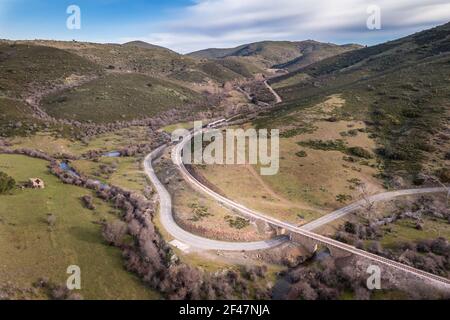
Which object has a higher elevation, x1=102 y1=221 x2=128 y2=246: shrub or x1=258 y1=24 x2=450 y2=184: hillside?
x1=258 y1=24 x2=450 y2=184: hillside

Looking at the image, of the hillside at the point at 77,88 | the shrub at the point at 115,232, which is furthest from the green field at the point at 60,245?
the hillside at the point at 77,88

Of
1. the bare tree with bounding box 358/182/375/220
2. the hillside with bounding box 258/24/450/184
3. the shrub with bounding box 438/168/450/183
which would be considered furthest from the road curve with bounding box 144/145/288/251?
the shrub with bounding box 438/168/450/183

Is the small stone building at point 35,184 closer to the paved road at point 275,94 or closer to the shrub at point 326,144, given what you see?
the shrub at point 326,144

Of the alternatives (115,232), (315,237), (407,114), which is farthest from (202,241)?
(407,114)

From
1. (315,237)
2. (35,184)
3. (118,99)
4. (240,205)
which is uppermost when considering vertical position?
(118,99)

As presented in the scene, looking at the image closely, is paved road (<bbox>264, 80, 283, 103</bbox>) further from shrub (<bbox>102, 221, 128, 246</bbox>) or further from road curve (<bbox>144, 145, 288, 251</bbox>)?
shrub (<bbox>102, 221, 128, 246</bbox>)

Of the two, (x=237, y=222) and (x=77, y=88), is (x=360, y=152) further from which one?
(x=77, y=88)

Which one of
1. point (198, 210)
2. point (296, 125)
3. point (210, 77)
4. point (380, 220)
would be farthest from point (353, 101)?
point (210, 77)

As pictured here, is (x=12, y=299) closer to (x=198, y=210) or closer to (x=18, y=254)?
(x=18, y=254)
